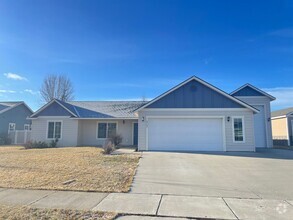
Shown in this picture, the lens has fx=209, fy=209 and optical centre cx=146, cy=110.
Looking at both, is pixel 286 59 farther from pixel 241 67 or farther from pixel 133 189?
pixel 133 189

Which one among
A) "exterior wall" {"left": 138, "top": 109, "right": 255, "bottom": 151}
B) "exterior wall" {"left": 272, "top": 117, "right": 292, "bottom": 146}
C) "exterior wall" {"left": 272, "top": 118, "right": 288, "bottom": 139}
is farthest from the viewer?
"exterior wall" {"left": 272, "top": 118, "right": 288, "bottom": 139}

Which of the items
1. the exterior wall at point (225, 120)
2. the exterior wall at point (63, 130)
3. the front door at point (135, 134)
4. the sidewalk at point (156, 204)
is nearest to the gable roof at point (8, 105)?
the exterior wall at point (63, 130)

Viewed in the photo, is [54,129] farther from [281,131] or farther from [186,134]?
[281,131]

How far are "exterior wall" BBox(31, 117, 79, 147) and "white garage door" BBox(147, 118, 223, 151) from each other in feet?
25.8

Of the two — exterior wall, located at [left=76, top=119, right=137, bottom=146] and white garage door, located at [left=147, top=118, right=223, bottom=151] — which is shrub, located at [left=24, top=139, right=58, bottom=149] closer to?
exterior wall, located at [left=76, top=119, right=137, bottom=146]

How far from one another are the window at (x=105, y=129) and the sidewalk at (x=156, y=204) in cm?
1444

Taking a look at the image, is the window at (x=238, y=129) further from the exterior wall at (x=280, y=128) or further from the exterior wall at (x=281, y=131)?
the exterior wall at (x=280, y=128)

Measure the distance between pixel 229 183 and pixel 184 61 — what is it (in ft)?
39.6

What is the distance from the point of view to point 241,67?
1727cm

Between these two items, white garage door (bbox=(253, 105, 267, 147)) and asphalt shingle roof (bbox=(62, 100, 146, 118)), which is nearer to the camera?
white garage door (bbox=(253, 105, 267, 147))

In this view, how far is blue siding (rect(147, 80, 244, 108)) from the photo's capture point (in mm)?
15203

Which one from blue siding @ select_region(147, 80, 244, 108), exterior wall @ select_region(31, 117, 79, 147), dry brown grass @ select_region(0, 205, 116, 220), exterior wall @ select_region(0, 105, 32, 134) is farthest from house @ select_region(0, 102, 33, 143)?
dry brown grass @ select_region(0, 205, 116, 220)

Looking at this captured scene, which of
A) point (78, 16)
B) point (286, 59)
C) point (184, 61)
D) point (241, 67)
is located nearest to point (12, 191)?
point (78, 16)

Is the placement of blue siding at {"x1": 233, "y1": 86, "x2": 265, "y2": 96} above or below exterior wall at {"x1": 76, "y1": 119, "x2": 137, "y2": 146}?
above
